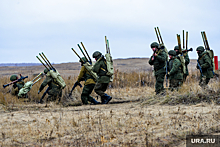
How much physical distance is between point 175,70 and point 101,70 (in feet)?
8.96

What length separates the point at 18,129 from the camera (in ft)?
18.6

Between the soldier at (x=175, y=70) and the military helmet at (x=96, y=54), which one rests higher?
the military helmet at (x=96, y=54)

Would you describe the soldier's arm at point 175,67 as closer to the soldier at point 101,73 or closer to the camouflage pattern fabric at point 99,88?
the soldier at point 101,73

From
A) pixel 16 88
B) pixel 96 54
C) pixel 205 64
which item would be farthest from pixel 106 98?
pixel 205 64

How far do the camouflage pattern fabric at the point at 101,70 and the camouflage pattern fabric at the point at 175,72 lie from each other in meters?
2.47

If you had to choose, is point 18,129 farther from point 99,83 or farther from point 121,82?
point 121,82

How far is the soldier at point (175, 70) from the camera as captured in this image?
33.7 ft

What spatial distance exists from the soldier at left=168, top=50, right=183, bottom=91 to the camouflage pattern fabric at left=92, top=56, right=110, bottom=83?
8.11 feet

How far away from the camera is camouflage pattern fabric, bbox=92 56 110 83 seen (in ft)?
31.8

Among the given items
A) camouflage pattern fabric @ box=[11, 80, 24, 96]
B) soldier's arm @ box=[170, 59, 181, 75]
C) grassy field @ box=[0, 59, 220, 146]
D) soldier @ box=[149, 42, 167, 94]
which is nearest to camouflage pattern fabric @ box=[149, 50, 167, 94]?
soldier @ box=[149, 42, 167, 94]

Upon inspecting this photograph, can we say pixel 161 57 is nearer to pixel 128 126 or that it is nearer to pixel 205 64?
pixel 205 64

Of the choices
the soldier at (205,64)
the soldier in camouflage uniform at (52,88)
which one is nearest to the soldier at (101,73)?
the soldier in camouflage uniform at (52,88)

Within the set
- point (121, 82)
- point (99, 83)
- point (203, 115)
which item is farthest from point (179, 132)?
point (121, 82)

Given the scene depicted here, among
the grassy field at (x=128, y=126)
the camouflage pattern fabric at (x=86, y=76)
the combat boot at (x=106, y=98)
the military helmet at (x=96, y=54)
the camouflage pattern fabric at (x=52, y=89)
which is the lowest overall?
the grassy field at (x=128, y=126)
